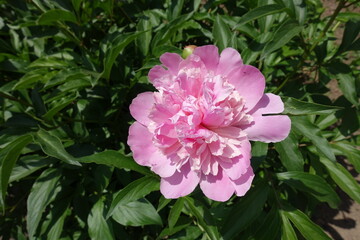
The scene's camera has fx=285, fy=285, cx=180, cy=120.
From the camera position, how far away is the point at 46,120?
1.28m

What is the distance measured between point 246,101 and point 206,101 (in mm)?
133

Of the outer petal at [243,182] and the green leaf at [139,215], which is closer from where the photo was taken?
the outer petal at [243,182]

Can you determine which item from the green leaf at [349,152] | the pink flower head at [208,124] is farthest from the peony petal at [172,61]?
the green leaf at [349,152]

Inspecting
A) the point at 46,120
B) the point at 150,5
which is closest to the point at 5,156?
the point at 46,120

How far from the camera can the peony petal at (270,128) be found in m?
0.75

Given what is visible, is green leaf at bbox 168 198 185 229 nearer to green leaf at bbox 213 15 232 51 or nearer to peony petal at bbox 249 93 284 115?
peony petal at bbox 249 93 284 115

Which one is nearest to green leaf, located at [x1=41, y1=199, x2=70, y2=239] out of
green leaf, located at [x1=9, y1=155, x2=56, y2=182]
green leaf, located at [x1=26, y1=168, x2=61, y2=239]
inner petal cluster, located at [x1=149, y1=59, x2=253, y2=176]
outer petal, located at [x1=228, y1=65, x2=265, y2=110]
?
green leaf, located at [x1=26, y1=168, x2=61, y2=239]

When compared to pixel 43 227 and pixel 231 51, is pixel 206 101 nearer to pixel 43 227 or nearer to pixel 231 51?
pixel 231 51

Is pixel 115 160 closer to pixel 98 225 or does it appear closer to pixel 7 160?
pixel 7 160

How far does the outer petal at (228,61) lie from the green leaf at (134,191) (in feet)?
1.40

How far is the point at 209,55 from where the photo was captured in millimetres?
806

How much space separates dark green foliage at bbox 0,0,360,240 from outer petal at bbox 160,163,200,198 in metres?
0.12

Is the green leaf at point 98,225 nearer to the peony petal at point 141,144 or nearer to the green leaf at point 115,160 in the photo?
the green leaf at point 115,160

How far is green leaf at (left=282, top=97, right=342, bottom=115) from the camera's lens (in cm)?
82
